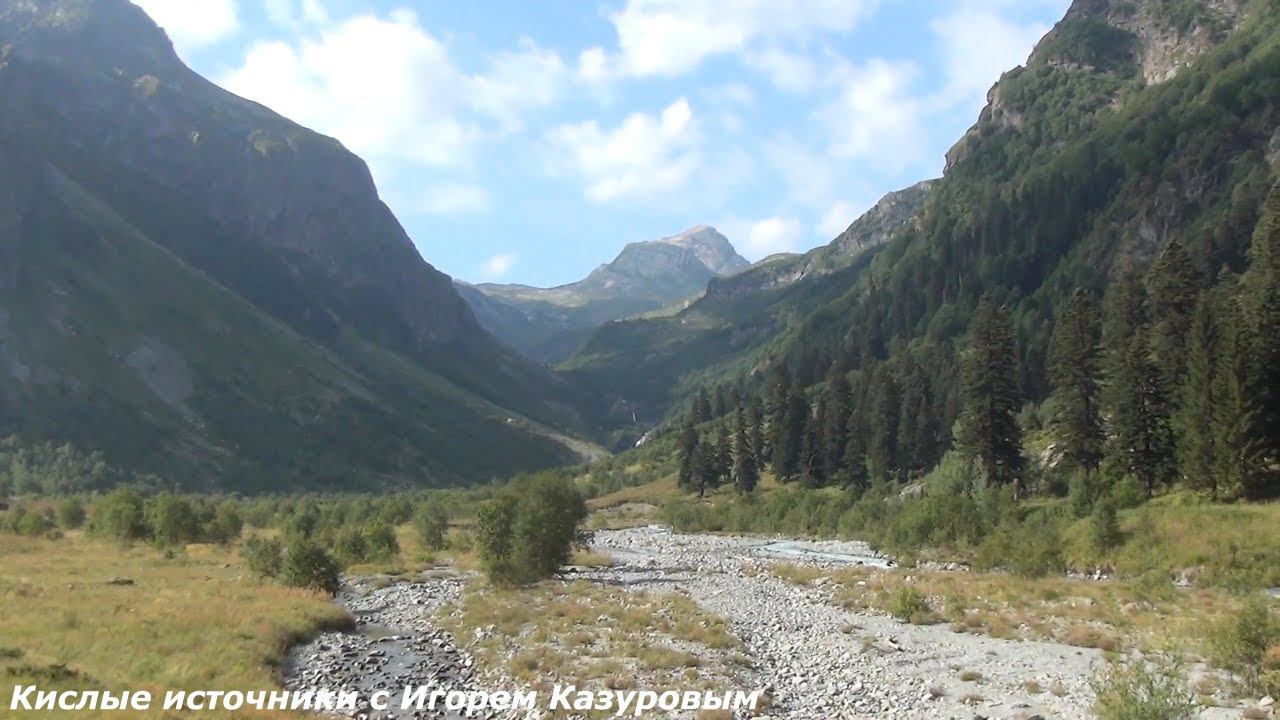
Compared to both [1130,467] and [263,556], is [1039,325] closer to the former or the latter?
[1130,467]

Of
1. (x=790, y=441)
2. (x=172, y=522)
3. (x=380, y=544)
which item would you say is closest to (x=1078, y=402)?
(x=380, y=544)

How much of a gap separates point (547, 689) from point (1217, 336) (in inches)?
2027

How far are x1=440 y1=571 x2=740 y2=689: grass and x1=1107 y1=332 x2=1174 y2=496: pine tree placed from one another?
34.1 meters

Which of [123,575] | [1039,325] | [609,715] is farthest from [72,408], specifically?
[609,715]

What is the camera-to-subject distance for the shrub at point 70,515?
334 feet

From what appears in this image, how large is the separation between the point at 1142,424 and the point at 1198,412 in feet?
21.4

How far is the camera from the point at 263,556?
55.3m

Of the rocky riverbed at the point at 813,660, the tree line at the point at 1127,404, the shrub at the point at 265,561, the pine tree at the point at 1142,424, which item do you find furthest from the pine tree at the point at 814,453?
the shrub at the point at 265,561

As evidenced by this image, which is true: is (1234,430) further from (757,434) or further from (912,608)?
(757,434)

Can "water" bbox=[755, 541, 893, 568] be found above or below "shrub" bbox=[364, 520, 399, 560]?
above

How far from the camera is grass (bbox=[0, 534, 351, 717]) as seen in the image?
2577 centimetres

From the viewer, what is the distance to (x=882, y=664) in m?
29.6

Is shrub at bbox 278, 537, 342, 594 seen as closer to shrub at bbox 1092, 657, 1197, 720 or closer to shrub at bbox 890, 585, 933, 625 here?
shrub at bbox 890, 585, 933, 625

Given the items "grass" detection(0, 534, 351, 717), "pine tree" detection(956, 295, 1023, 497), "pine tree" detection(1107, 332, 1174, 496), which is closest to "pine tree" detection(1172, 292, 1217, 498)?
"pine tree" detection(1107, 332, 1174, 496)
